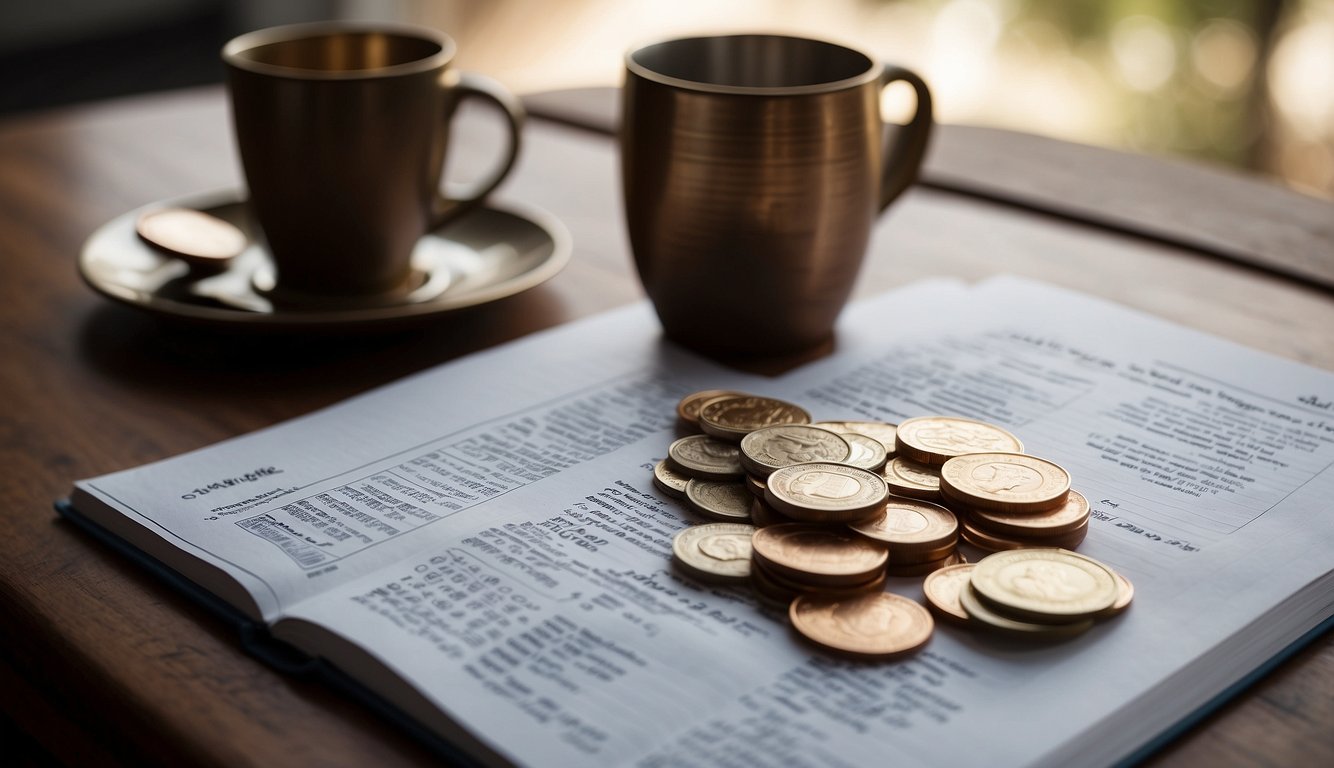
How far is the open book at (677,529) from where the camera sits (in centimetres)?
39

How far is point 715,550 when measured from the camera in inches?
19.0

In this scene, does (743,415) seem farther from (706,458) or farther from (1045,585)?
(1045,585)

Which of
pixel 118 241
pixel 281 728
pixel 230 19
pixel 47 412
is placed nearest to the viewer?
pixel 281 728

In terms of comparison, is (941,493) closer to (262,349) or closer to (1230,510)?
(1230,510)

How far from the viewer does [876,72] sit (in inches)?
25.8

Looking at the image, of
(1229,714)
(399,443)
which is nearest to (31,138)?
(399,443)

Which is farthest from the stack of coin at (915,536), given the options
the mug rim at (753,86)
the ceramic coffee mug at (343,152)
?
the ceramic coffee mug at (343,152)

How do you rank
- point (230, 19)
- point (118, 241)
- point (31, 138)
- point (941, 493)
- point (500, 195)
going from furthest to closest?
point (230, 19) → point (31, 138) → point (500, 195) → point (118, 241) → point (941, 493)

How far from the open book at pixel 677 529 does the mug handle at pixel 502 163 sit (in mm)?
121

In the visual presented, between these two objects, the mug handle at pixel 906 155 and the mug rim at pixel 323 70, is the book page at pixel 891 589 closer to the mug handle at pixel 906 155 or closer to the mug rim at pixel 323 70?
the mug handle at pixel 906 155

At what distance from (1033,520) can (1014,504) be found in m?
0.01

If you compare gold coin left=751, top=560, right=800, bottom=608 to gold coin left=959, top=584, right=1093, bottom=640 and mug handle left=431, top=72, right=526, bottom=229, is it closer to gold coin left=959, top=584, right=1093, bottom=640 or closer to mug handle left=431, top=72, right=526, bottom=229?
gold coin left=959, top=584, right=1093, bottom=640

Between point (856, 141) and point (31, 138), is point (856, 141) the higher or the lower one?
the higher one

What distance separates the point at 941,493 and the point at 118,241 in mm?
566
